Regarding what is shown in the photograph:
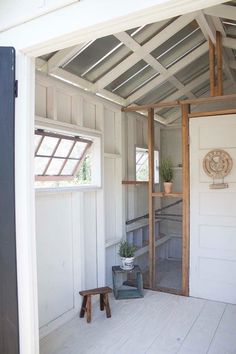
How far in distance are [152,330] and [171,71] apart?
3.13 meters

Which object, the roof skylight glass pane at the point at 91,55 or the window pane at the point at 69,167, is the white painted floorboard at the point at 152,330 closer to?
the window pane at the point at 69,167

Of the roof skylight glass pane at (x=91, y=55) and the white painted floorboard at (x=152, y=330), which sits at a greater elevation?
the roof skylight glass pane at (x=91, y=55)

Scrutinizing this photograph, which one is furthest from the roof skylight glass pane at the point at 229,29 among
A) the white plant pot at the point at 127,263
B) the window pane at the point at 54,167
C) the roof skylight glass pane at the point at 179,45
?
the white plant pot at the point at 127,263

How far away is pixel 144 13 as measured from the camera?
4.32ft

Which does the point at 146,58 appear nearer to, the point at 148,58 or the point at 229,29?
the point at 148,58

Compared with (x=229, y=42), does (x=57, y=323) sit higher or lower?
lower

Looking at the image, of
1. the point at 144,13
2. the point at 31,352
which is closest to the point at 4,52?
the point at 144,13

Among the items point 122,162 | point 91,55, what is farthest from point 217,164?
point 91,55

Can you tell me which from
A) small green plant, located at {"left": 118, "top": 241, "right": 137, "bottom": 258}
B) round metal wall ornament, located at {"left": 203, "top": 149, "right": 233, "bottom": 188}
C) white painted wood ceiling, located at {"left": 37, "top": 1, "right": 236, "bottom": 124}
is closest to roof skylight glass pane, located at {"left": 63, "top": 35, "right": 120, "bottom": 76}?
white painted wood ceiling, located at {"left": 37, "top": 1, "right": 236, "bottom": 124}

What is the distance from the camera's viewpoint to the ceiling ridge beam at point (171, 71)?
3922 mm

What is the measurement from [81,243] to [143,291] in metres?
1.22

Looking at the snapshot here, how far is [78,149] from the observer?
3.62 meters

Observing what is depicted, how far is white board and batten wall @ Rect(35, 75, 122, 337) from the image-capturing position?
2.91 meters

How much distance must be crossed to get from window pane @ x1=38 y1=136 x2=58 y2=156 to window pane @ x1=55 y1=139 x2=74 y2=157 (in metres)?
0.09
